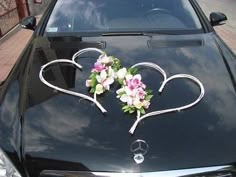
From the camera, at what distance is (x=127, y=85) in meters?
2.37

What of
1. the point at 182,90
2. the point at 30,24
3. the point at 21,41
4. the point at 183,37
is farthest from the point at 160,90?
the point at 21,41

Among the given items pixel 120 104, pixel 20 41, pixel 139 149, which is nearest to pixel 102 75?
pixel 120 104

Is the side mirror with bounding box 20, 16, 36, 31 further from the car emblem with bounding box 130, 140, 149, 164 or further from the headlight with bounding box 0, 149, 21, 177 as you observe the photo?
the car emblem with bounding box 130, 140, 149, 164

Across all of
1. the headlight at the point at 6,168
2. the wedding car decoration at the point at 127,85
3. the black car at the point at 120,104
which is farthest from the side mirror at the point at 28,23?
the headlight at the point at 6,168

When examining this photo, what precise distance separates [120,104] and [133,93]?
0.33ft

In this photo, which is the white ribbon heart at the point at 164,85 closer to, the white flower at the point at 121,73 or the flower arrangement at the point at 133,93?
the flower arrangement at the point at 133,93

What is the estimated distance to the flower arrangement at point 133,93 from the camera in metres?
2.25

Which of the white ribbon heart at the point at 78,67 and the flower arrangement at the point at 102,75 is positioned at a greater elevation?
the flower arrangement at the point at 102,75

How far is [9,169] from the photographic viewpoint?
2094mm

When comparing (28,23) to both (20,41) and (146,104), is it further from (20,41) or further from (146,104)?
(20,41)

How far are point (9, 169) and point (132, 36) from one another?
1570 mm

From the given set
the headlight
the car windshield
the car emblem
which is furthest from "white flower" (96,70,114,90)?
the car windshield

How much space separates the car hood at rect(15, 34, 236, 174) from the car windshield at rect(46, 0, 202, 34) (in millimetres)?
538

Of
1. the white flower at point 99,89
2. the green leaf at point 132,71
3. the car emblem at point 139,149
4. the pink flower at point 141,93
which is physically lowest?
the car emblem at point 139,149
